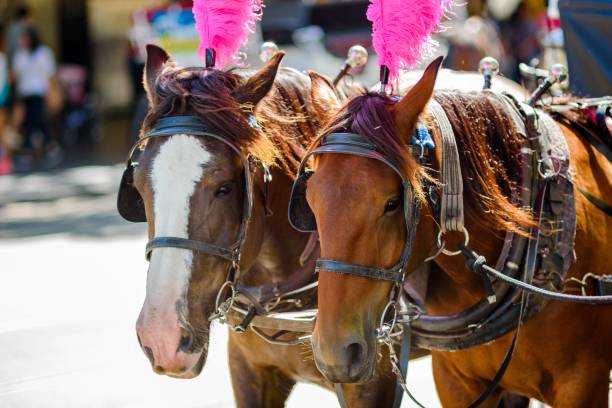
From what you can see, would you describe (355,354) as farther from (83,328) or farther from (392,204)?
(83,328)

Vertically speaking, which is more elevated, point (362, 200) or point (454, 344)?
point (362, 200)

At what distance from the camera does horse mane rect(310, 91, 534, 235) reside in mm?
2957

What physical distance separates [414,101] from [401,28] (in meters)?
0.33

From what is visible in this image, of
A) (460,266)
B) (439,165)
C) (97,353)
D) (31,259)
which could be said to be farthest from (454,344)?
(31,259)

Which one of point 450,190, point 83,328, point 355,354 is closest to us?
point 355,354

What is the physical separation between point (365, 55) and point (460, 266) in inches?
53.7

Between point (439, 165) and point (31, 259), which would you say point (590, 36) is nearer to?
point (439, 165)

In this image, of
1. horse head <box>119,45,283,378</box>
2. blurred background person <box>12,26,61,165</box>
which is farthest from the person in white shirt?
horse head <box>119,45,283,378</box>

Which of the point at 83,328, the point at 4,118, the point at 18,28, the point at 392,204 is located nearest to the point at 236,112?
the point at 392,204

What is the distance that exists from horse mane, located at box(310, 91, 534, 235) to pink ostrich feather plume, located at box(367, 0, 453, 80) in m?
0.19

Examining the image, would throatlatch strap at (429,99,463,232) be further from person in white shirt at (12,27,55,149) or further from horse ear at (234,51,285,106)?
person in white shirt at (12,27,55,149)

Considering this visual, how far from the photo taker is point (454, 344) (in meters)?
3.50

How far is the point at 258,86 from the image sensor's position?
3561mm

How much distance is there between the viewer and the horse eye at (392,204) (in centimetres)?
291
